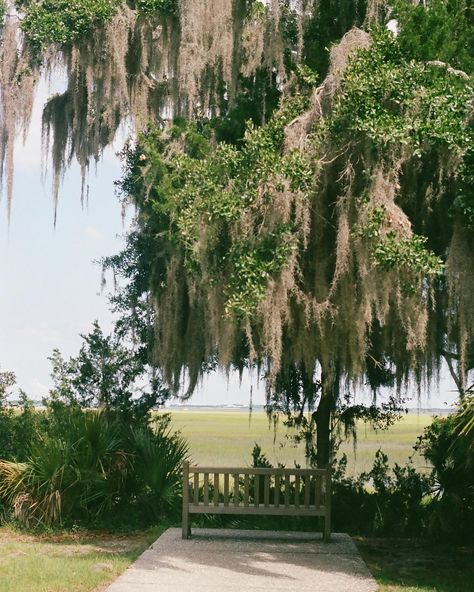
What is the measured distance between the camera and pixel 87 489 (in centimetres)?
1034

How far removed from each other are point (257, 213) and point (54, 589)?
140 inches

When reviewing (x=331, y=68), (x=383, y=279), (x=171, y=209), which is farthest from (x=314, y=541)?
(x=331, y=68)

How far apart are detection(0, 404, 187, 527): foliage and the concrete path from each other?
3.22 ft

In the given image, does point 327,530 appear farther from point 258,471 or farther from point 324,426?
point 324,426

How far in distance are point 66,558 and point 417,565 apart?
10.6ft

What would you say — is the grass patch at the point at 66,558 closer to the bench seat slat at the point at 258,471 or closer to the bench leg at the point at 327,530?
the bench seat slat at the point at 258,471

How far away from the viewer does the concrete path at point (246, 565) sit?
282 inches

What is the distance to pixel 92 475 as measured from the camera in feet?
34.1

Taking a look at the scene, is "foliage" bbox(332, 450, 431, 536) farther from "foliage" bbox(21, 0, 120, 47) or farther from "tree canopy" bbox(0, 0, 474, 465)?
"foliage" bbox(21, 0, 120, 47)

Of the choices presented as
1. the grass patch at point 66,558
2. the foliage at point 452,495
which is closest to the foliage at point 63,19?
the grass patch at point 66,558

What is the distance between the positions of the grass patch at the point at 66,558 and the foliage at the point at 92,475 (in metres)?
0.33

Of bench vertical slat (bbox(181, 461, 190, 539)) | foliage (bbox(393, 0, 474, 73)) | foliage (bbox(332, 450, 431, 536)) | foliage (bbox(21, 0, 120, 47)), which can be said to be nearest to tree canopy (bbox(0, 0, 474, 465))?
foliage (bbox(393, 0, 474, 73))

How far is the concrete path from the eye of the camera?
716 cm

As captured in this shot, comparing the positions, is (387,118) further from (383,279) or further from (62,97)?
(62,97)
